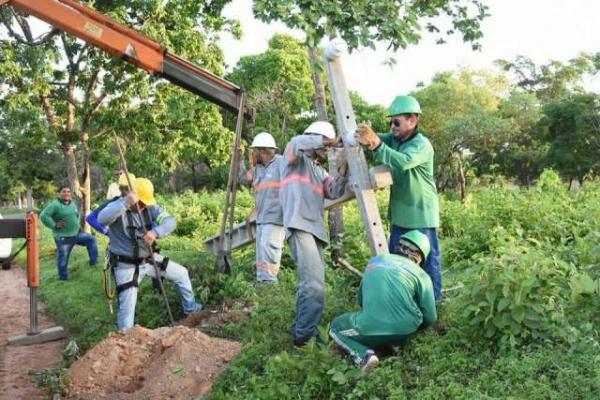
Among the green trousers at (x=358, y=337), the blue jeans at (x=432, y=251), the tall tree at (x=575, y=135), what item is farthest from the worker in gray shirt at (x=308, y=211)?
the tall tree at (x=575, y=135)

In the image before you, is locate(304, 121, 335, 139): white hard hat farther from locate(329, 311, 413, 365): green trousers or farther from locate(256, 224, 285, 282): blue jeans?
locate(256, 224, 285, 282): blue jeans

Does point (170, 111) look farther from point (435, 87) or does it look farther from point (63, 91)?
point (435, 87)

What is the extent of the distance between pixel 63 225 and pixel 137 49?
5.06 m

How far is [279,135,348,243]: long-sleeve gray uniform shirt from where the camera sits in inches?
223

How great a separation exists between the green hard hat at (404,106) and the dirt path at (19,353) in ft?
13.8

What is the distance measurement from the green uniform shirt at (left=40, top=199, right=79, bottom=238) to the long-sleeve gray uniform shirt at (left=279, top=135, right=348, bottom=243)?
774cm

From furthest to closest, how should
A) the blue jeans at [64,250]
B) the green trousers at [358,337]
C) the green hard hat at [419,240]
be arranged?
the blue jeans at [64,250] → the green hard hat at [419,240] → the green trousers at [358,337]

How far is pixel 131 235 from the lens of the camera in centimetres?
716

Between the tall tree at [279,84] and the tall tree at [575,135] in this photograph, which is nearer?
the tall tree at [575,135]

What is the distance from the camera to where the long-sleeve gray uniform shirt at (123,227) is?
7.00 m

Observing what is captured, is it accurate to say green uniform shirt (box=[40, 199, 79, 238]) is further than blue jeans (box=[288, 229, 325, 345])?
Yes

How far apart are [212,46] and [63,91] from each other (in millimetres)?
3781

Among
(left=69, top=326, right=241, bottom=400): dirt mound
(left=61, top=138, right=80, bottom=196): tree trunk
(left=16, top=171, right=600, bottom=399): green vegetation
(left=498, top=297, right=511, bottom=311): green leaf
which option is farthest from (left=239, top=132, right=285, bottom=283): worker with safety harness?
(left=61, top=138, right=80, bottom=196): tree trunk

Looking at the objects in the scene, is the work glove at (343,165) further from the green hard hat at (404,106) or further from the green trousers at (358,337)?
the green trousers at (358,337)
